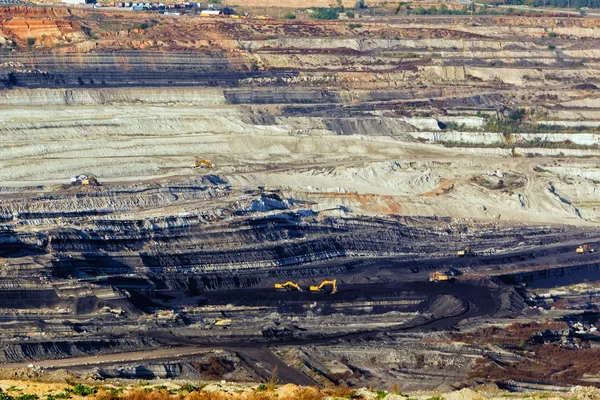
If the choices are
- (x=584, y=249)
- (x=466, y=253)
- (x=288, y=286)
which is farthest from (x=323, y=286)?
(x=584, y=249)

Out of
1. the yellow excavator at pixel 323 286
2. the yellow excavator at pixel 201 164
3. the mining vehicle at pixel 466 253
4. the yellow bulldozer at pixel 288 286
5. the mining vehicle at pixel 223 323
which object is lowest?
the mining vehicle at pixel 466 253

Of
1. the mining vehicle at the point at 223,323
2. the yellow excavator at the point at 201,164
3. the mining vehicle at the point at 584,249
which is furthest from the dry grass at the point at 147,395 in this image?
the yellow excavator at the point at 201,164

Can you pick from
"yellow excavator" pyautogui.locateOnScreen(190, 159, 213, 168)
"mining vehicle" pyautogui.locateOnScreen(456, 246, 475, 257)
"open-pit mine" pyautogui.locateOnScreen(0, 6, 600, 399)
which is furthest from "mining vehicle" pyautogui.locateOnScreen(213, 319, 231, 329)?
"yellow excavator" pyautogui.locateOnScreen(190, 159, 213, 168)

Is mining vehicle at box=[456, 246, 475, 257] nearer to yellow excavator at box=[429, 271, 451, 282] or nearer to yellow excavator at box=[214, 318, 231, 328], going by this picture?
yellow excavator at box=[429, 271, 451, 282]

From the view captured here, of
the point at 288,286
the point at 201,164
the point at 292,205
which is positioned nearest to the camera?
the point at 288,286

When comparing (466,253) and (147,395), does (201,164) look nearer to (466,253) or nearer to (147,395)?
(466,253)

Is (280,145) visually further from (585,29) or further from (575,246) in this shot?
(585,29)

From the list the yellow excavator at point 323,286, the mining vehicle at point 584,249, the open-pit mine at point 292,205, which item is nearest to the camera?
the open-pit mine at point 292,205

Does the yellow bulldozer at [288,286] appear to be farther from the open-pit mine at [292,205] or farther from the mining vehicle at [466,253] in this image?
the mining vehicle at [466,253]

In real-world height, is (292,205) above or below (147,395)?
below
